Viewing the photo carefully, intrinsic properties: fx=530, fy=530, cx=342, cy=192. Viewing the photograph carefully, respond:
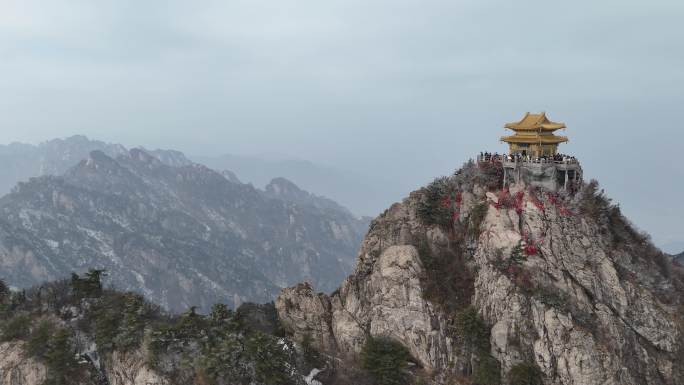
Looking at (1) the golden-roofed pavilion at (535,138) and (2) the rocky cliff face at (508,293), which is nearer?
(2) the rocky cliff face at (508,293)

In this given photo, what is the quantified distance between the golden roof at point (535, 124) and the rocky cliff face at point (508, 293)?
19.8 feet

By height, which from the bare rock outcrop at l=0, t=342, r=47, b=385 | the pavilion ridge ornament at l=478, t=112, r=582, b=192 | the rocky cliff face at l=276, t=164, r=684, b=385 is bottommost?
the bare rock outcrop at l=0, t=342, r=47, b=385

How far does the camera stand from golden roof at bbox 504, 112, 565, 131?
2249 inches

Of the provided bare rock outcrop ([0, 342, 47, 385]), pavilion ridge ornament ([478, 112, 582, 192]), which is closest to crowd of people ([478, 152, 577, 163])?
pavilion ridge ornament ([478, 112, 582, 192])

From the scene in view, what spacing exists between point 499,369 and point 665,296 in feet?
58.1

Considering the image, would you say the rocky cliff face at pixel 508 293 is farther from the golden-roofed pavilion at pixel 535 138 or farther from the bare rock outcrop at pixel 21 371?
the bare rock outcrop at pixel 21 371

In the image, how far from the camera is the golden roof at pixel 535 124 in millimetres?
57116

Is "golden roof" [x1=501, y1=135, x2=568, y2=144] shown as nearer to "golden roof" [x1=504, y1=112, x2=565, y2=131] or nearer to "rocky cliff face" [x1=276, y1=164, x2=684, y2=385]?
"golden roof" [x1=504, y1=112, x2=565, y2=131]

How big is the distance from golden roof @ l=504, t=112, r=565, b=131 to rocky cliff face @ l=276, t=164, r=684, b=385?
19.8 feet

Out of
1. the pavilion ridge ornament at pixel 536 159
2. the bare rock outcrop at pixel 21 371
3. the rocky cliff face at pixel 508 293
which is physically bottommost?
the bare rock outcrop at pixel 21 371

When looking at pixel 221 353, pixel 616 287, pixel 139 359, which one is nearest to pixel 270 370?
pixel 221 353

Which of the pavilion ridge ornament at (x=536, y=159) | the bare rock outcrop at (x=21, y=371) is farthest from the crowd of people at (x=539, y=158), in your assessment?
the bare rock outcrop at (x=21, y=371)

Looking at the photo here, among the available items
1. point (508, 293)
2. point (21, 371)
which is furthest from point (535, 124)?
point (21, 371)

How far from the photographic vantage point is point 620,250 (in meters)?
51.4
